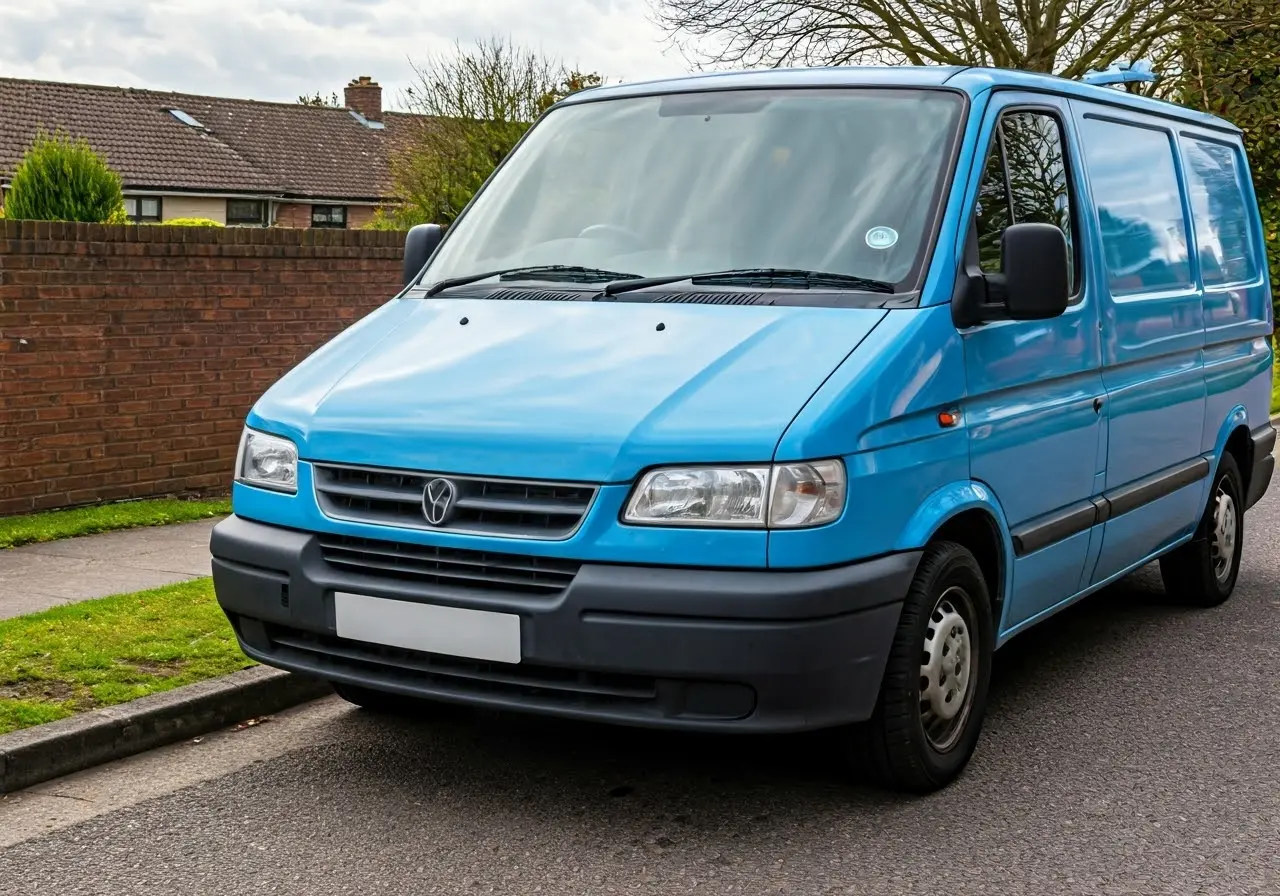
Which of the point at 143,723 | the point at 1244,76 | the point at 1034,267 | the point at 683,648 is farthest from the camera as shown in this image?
the point at 1244,76

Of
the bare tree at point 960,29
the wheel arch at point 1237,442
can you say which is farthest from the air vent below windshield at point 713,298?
the bare tree at point 960,29

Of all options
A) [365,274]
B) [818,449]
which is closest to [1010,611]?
[818,449]

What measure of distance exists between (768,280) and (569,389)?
82cm

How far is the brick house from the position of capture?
4316 centimetres

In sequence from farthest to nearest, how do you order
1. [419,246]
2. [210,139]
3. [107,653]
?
[210,139], [419,246], [107,653]

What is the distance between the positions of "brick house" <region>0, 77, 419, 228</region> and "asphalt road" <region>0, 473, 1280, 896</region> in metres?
36.9

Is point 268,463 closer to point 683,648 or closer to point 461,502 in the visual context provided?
point 461,502

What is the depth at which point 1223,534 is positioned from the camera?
7469 millimetres

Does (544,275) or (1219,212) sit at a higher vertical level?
(1219,212)

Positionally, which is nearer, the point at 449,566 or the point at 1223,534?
the point at 449,566

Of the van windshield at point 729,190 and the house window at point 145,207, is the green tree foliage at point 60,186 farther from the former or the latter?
the house window at point 145,207

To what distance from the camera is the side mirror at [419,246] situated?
6.00 meters

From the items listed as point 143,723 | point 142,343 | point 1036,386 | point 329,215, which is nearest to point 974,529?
point 1036,386

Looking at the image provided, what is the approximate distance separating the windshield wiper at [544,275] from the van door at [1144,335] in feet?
6.04
